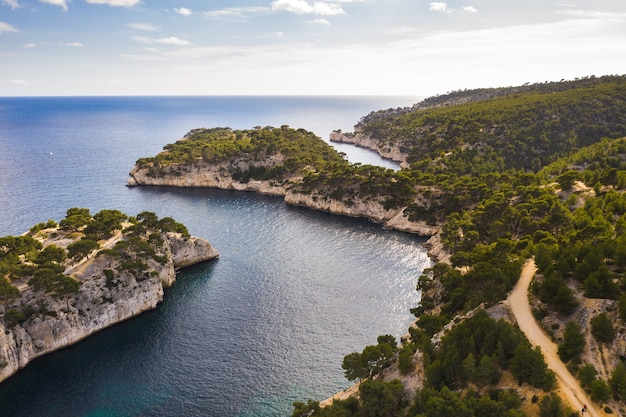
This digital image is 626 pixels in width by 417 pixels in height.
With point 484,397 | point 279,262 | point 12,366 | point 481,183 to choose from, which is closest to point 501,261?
point 484,397

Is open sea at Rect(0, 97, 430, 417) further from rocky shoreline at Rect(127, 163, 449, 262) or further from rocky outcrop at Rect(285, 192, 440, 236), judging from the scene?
rocky shoreline at Rect(127, 163, 449, 262)

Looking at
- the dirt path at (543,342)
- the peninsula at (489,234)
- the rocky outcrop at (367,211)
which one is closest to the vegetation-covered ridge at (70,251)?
Answer: the peninsula at (489,234)

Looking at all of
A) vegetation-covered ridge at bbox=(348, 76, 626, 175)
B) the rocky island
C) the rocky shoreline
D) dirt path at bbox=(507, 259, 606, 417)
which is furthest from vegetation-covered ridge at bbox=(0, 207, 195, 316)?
vegetation-covered ridge at bbox=(348, 76, 626, 175)

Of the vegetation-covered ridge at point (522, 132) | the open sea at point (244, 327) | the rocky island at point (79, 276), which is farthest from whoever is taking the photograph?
the vegetation-covered ridge at point (522, 132)

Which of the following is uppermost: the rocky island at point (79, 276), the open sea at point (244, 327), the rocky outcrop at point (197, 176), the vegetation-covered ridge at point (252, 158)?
the vegetation-covered ridge at point (252, 158)

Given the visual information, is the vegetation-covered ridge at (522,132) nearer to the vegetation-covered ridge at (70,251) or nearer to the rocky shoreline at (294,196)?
the rocky shoreline at (294,196)

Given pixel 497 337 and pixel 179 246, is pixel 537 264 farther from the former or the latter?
pixel 179 246

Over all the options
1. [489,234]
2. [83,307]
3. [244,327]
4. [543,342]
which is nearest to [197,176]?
[83,307]
